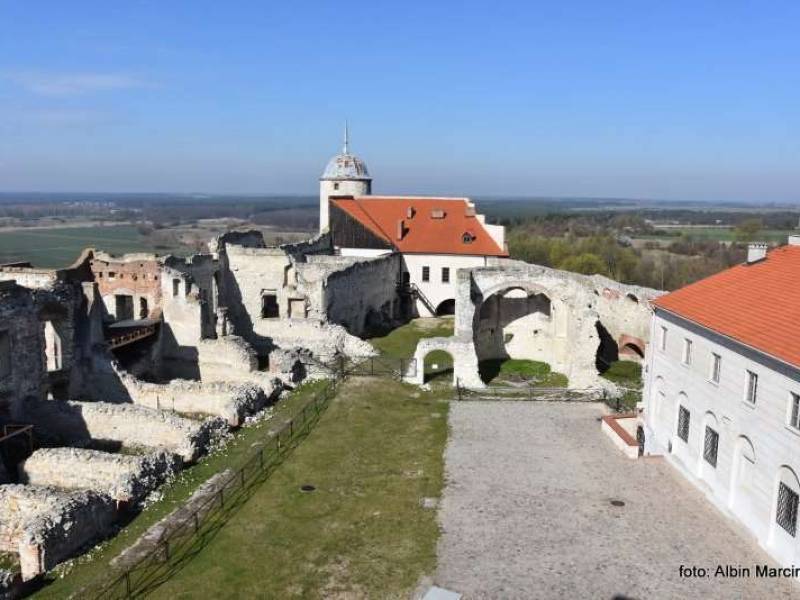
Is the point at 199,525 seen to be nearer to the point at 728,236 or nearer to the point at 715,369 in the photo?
the point at 715,369

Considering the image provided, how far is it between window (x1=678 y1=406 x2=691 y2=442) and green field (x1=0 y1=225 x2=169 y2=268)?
3345 inches

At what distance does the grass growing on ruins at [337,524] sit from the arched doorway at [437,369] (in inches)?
215

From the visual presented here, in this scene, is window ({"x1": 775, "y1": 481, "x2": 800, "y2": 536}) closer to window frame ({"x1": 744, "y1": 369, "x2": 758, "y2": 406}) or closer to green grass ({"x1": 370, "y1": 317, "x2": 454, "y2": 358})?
window frame ({"x1": 744, "y1": 369, "x2": 758, "y2": 406})

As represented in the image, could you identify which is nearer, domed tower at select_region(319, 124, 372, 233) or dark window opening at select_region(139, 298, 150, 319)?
dark window opening at select_region(139, 298, 150, 319)

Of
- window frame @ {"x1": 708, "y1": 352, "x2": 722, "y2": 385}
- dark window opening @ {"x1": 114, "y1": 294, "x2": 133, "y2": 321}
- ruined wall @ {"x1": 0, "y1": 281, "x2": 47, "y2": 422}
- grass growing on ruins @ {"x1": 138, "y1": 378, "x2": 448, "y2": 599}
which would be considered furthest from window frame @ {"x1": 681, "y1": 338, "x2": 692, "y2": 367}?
dark window opening @ {"x1": 114, "y1": 294, "x2": 133, "y2": 321}

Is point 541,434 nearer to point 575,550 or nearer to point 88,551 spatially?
point 575,550

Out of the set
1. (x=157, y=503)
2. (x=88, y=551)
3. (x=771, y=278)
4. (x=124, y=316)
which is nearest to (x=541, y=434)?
(x=771, y=278)

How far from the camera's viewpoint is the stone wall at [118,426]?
2220 cm

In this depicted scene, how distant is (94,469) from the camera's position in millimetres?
19234

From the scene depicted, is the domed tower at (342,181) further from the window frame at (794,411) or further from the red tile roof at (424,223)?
the window frame at (794,411)

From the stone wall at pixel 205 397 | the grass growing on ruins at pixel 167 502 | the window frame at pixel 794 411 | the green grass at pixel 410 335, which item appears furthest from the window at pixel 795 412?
the green grass at pixel 410 335

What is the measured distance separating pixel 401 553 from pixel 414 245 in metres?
32.7

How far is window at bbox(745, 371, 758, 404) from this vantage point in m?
17.2

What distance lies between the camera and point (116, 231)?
189625mm
